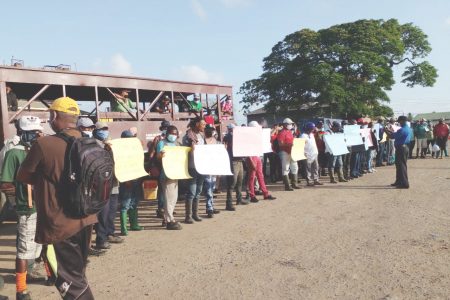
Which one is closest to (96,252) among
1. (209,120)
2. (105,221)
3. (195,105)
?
(105,221)

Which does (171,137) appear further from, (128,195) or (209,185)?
(128,195)

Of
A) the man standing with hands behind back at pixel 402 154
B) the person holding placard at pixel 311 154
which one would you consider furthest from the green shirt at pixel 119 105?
the man standing with hands behind back at pixel 402 154

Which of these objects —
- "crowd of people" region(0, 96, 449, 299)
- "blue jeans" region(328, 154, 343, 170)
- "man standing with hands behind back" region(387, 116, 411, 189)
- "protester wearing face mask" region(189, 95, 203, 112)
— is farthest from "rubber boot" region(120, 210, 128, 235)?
"man standing with hands behind back" region(387, 116, 411, 189)

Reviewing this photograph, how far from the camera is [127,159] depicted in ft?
20.4

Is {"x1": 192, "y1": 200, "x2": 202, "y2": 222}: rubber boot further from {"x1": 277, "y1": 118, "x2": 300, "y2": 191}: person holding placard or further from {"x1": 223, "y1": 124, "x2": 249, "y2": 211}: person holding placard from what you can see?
{"x1": 277, "y1": 118, "x2": 300, "y2": 191}: person holding placard

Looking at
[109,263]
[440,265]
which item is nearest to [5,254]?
[109,263]

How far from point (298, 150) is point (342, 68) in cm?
2248

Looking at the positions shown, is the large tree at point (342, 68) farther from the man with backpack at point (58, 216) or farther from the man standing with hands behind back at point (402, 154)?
the man with backpack at point (58, 216)

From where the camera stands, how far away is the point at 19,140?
431 centimetres

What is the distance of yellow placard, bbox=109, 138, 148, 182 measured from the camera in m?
5.99

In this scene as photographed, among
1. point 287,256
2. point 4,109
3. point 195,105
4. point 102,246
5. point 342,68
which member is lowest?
point 287,256

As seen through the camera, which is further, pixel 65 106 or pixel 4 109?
pixel 4 109

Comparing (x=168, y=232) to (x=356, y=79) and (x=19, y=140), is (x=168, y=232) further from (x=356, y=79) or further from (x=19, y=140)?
(x=356, y=79)

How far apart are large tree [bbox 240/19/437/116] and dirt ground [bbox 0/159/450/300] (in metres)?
22.1
